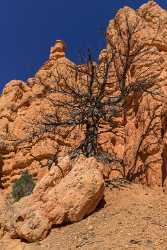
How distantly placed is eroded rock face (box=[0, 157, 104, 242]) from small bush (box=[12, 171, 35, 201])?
761cm

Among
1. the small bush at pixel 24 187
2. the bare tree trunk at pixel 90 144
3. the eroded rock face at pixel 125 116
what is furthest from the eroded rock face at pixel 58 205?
the small bush at pixel 24 187

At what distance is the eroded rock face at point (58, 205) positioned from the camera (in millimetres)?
8836

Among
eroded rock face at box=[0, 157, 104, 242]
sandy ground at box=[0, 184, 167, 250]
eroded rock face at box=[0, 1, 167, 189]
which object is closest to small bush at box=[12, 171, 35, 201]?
eroded rock face at box=[0, 1, 167, 189]

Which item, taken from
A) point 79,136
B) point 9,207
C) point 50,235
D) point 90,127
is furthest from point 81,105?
point 79,136

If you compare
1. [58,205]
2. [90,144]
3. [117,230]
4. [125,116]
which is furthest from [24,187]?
[117,230]

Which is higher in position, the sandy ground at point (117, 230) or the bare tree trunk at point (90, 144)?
the bare tree trunk at point (90, 144)

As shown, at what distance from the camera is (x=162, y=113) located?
463 inches

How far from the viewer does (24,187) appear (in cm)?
1886

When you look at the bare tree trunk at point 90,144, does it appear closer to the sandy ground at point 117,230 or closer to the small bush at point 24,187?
the sandy ground at point 117,230

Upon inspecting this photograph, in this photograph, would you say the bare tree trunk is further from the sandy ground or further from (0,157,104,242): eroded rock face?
(0,157,104,242): eroded rock face

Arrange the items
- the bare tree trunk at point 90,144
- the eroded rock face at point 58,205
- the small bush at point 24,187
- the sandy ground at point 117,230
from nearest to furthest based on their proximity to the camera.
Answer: the sandy ground at point 117,230 → the eroded rock face at point 58,205 → the bare tree trunk at point 90,144 → the small bush at point 24,187

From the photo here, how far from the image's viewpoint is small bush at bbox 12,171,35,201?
1769 centimetres

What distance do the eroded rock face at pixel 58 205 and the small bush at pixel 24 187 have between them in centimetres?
761

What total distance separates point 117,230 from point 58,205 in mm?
1291
